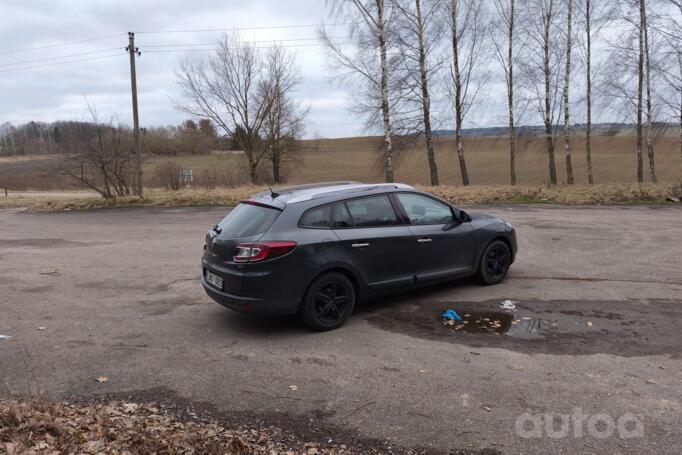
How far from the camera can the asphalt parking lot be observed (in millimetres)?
3557

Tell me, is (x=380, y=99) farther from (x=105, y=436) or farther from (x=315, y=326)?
(x=105, y=436)

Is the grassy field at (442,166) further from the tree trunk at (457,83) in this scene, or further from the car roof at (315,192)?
the car roof at (315,192)

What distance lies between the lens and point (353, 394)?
402 cm

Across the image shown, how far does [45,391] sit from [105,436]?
1.25m

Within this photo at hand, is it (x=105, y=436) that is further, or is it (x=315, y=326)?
(x=315, y=326)

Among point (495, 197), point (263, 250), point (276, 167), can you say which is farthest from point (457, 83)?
point (263, 250)

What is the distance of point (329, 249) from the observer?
5.33 m

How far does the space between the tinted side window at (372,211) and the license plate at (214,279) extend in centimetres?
160

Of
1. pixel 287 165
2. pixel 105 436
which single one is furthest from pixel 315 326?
pixel 287 165

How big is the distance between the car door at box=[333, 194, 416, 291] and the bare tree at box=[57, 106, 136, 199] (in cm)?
1978

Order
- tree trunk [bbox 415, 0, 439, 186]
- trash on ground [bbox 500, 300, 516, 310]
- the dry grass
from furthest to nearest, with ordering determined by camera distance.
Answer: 1. tree trunk [bbox 415, 0, 439, 186]
2. the dry grass
3. trash on ground [bbox 500, 300, 516, 310]

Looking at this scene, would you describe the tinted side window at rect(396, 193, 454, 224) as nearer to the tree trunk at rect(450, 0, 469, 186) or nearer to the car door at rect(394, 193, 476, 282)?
the car door at rect(394, 193, 476, 282)

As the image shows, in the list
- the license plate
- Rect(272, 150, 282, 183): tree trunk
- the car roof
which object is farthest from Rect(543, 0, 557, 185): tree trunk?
→ the license plate

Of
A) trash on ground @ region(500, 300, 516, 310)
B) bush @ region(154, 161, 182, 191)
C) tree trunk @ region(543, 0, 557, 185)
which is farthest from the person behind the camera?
bush @ region(154, 161, 182, 191)
